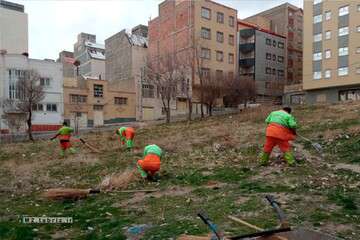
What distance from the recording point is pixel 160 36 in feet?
157

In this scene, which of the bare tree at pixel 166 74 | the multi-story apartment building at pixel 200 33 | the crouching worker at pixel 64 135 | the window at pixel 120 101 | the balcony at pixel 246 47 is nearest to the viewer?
the crouching worker at pixel 64 135

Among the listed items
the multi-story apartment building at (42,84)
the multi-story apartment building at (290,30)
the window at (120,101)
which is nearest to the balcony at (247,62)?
the multi-story apartment building at (290,30)

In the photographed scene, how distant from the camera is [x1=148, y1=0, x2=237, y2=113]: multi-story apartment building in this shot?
41.9 m

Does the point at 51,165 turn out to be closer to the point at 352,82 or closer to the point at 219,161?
the point at 219,161

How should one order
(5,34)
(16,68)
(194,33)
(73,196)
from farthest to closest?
1. (5,34)
2. (194,33)
3. (16,68)
4. (73,196)

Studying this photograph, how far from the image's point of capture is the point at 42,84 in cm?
3600

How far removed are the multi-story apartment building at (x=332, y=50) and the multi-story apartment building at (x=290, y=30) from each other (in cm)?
1035

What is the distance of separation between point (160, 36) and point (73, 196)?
42943mm

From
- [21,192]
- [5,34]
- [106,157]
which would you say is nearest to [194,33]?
→ [5,34]

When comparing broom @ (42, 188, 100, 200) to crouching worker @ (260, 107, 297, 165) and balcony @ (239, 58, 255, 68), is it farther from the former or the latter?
balcony @ (239, 58, 255, 68)

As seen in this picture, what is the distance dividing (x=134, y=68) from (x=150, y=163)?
41.3m

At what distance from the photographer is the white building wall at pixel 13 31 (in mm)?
44188

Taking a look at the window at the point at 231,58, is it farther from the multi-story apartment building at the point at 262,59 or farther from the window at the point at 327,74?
the window at the point at 327,74

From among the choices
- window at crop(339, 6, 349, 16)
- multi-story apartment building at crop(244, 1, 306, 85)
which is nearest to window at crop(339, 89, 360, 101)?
window at crop(339, 6, 349, 16)
